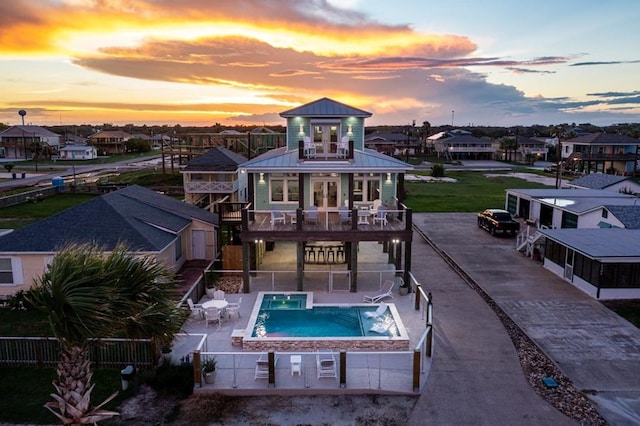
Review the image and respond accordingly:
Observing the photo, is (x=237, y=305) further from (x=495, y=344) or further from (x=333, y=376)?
(x=495, y=344)

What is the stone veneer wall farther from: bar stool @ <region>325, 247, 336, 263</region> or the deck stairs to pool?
bar stool @ <region>325, 247, 336, 263</region>

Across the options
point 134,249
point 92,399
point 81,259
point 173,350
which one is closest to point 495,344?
point 173,350

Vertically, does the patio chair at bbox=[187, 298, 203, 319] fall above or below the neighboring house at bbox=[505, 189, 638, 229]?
below

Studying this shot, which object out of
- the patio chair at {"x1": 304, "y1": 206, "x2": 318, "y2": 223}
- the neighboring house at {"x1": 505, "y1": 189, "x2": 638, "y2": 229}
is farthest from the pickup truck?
the patio chair at {"x1": 304, "y1": 206, "x2": 318, "y2": 223}

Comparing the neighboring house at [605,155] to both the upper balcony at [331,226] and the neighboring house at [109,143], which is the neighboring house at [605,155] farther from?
the neighboring house at [109,143]

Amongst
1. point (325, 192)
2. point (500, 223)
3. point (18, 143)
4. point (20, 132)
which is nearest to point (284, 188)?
point (325, 192)

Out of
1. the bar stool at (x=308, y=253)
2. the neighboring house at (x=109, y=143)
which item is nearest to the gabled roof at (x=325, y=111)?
the bar stool at (x=308, y=253)

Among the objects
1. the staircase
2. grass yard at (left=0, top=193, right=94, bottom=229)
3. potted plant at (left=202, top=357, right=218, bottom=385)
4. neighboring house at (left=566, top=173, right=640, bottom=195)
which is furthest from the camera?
neighboring house at (left=566, top=173, right=640, bottom=195)

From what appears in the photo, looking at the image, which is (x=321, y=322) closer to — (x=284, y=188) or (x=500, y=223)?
(x=284, y=188)
